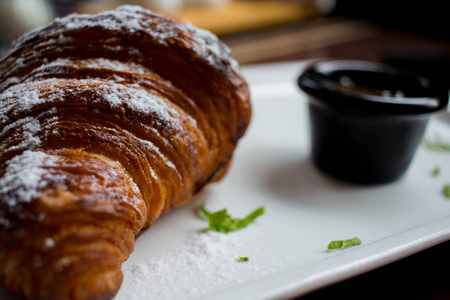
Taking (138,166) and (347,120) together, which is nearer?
(138,166)

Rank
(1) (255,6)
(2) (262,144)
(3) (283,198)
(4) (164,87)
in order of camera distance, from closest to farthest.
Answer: (4) (164,87)
(3) (283,198)
(2) (262,144)
(1) (255,6)

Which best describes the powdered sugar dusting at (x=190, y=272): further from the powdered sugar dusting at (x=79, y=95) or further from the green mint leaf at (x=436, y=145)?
the green mint leaf at (x=436, y=145)

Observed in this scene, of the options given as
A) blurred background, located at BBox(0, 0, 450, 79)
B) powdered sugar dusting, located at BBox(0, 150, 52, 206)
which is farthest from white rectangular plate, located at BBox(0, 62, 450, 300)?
blurred background, located at BBox(0, 0, 450, 79)

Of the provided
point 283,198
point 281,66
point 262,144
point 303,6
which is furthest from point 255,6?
point 283,198

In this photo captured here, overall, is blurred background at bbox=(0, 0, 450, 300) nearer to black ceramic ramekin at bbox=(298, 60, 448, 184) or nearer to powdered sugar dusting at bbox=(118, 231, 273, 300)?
black ceramic ramekin at bbox=(298, 60, 448, 184)

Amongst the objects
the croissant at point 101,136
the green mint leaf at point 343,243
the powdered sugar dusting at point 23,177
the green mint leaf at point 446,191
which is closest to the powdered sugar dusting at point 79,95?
the croissant at point 101,136

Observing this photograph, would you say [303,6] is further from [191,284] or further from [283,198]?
[191,284]
